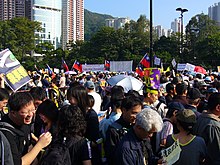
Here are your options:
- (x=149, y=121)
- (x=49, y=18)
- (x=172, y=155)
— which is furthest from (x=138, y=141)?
(x=49, y=18)

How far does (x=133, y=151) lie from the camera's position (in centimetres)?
349

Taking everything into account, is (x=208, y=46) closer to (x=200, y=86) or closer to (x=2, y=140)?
(x=200, y=86)

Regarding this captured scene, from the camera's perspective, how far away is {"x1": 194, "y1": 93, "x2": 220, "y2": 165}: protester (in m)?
4.02

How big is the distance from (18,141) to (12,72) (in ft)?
10.6

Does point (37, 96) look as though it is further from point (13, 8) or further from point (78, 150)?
point (13, 8)

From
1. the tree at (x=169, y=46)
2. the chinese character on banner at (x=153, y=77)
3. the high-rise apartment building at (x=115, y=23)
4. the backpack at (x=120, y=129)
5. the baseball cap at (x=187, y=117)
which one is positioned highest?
the high-rise apartment building at (x=115, y=23)

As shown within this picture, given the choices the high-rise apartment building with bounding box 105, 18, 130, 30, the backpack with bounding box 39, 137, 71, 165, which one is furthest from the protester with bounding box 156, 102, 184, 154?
the high-rise apartment building with bounding box 105, 18, 130, 30

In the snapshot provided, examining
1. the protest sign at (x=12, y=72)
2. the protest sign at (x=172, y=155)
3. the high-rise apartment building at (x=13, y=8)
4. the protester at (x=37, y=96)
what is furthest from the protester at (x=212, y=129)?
the high-rise apartment building at (x=13, y=8)

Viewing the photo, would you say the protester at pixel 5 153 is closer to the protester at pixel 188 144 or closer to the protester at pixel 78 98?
the protester at pixel 188 144

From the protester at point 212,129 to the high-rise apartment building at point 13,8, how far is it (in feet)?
336

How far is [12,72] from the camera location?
6.52 meters

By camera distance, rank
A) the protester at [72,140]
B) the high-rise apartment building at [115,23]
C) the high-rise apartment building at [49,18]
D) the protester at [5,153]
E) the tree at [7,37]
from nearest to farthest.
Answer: the protester at [5,153], the protester at [72,140], the tree at [7,37], the high-rise apartment building at [49,18], the high-rise apartment building at [115,23]

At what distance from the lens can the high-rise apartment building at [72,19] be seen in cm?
12475

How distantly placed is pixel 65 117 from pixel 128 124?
0.83 m
